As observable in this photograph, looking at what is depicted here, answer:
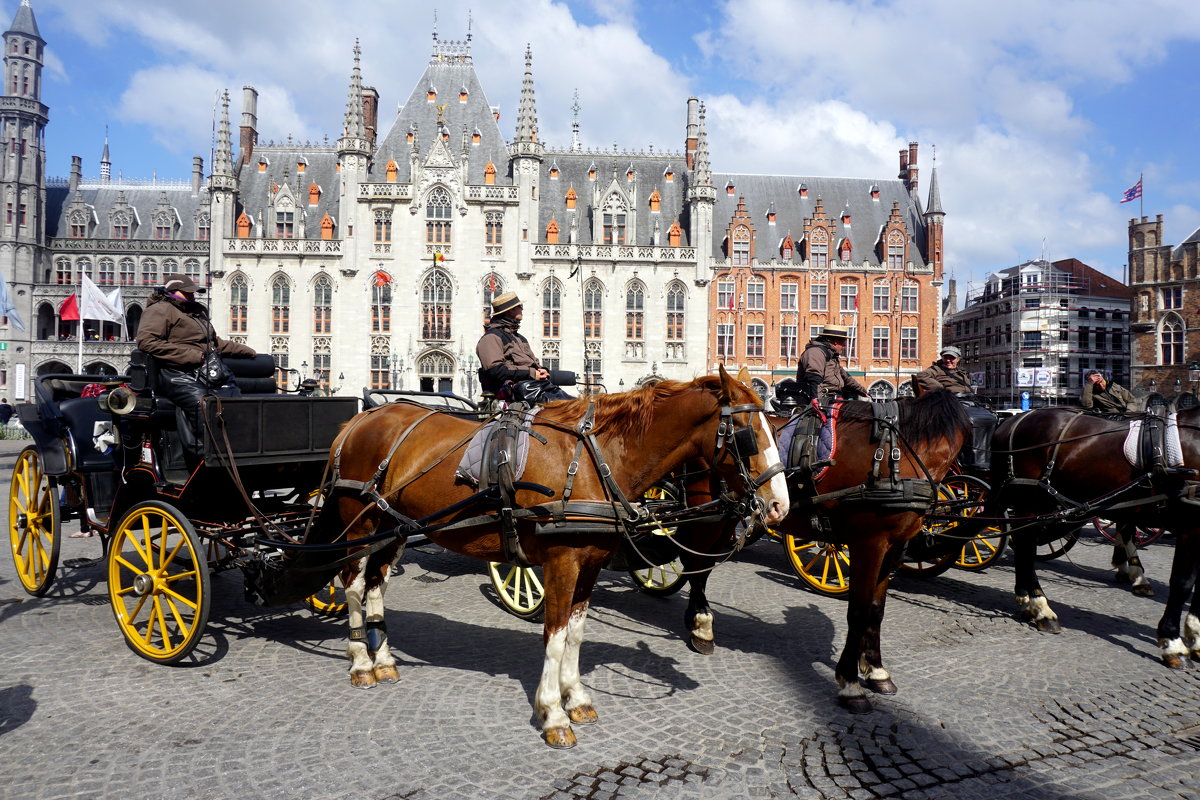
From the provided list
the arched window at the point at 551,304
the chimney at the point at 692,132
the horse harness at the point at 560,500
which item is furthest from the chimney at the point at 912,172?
the horse harness at the point at 560,500

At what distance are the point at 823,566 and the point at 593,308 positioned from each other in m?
29.3

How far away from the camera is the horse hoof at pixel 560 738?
3799 mm

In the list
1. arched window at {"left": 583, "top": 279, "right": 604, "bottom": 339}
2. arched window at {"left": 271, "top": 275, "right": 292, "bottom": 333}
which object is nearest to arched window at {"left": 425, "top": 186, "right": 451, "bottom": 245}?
arched window at {"left": 271, "top": 275, "right": 292, "bottom": 333}

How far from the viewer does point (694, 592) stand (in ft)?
17.7

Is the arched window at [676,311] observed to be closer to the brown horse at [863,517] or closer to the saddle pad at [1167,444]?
the saddle pad at [1167,444]

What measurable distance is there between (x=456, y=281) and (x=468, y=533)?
31.9m

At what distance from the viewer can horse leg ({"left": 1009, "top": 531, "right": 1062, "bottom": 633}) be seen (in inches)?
237

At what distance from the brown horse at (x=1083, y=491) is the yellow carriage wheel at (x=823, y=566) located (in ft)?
4.73

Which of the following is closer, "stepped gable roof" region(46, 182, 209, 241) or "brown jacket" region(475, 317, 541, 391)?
"brown jacket" region(475, 317, 541, 391)

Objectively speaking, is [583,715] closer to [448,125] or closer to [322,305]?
[322,305]

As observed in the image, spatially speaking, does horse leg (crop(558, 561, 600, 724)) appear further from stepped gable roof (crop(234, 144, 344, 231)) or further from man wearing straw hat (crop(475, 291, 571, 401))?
stepped gable roof (crop(234, 144, 344, 231))

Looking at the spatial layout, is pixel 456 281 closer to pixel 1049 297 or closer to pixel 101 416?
pixel 101 416

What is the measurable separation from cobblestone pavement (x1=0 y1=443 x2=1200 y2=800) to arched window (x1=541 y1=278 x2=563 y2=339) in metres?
29.3

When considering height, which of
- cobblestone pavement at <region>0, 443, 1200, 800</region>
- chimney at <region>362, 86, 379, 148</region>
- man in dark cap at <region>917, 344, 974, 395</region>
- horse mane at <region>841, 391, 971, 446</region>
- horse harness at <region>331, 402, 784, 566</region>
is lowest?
cobblestone pavement at <region>0, 443, 1200, 800</region>
